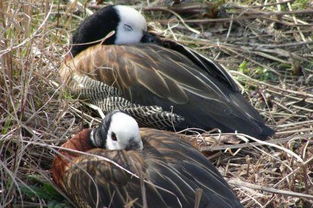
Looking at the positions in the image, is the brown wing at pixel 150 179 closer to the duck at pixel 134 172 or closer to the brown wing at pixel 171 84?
the duck at pixel 134 172

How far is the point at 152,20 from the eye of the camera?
677 centimetres

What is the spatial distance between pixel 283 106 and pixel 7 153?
1.92 metres

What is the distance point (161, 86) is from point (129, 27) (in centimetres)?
71

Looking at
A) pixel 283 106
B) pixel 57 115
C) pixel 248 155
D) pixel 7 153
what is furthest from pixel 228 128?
pixel 7 153

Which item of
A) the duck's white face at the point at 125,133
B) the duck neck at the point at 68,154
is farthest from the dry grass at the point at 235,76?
the duck's white face at the point at 125,133

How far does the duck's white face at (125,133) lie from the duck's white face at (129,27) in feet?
4.94

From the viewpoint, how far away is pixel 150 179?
431 cm

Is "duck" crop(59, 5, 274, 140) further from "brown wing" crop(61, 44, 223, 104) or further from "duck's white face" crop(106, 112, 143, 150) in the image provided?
"duck's white face" crop(106, 112, 143, 150)

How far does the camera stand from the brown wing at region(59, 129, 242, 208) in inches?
168

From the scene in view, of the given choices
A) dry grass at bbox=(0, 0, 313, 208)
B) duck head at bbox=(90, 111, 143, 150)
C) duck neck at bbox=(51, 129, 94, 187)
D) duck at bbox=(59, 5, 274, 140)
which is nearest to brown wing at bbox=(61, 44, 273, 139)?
duck at bbox=(59, 5, 274, 140)

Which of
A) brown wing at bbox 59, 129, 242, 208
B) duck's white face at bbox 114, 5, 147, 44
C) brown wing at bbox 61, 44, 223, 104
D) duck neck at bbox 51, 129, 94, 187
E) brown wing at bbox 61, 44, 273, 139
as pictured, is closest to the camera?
brown wing at bbox 59, 129, 242, 208

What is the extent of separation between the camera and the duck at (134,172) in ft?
14.0

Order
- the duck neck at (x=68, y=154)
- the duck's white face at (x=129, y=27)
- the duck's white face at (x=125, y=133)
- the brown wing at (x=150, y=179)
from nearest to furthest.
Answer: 1. the brown wing at (x=150, y=179)
2. the duck's white face at (x=125, y=133)
3. the duck neck at (x=68, y=154)
4. the duck's white face at (x=129, y=27)

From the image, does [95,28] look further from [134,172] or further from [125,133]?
[134,172]
